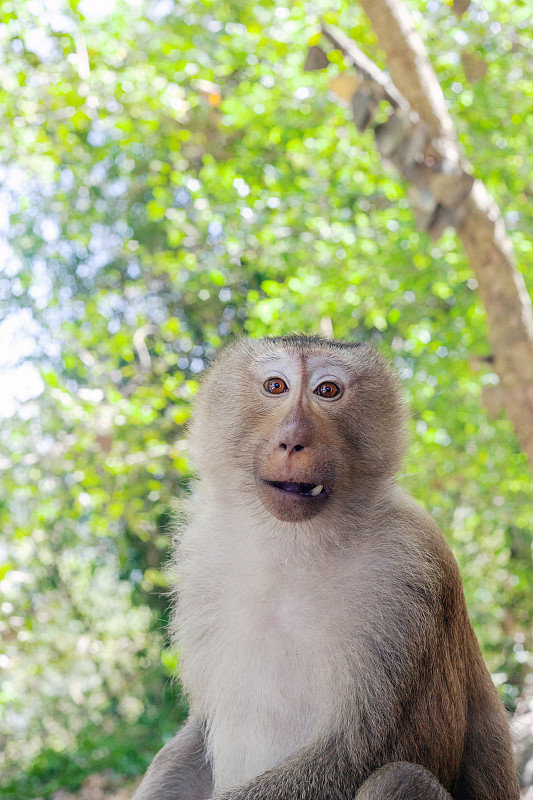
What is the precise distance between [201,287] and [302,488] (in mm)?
5467

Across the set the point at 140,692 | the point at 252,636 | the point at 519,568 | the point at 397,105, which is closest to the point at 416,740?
the point at 252,636

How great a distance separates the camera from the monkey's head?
1.82m

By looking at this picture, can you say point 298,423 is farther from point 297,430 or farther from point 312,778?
point 312,778

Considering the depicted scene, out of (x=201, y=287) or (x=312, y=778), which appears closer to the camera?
(x=312, y=778)

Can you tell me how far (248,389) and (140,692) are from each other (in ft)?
27.2

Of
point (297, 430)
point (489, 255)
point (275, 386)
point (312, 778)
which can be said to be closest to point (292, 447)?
point (297, 430)

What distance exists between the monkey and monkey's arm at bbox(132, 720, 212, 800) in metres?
0.01

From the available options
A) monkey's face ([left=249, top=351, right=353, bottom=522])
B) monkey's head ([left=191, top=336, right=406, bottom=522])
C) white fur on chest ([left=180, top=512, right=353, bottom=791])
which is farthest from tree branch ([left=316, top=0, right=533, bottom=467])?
white fur on chest ([left=180, top=512, right=353, bottom=791])

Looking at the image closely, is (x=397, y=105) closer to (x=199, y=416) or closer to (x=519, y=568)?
(x=199, y=416)

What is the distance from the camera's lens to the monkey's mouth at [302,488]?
183cm

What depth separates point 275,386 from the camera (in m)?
2.01

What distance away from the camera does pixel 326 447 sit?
6.09 feet

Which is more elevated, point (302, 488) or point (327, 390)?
point (327, 390)

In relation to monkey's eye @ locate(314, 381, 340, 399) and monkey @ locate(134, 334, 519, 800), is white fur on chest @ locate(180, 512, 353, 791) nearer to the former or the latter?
monkey @ locate(134, 334, 519, 800)
